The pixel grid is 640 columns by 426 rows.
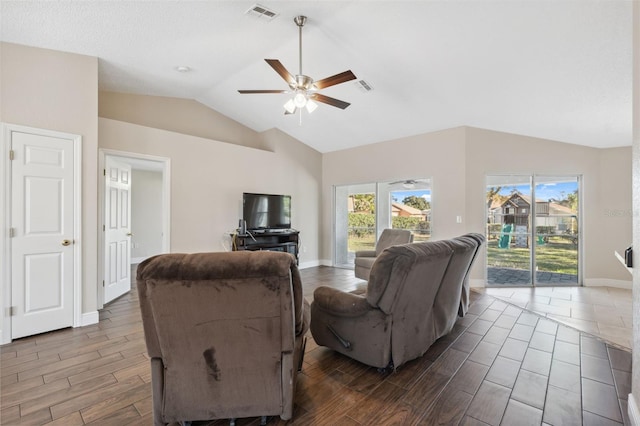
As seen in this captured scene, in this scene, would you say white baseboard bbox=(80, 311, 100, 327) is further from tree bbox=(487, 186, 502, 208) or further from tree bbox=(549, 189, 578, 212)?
tree bbox=(549, 189, 578, 212)

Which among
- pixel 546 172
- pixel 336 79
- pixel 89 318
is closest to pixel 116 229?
pixel 89 318

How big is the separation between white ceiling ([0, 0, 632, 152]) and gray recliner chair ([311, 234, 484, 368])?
2.18m

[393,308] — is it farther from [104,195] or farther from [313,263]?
[313,263]

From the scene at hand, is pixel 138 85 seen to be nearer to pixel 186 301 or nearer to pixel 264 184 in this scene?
pixel 264 184

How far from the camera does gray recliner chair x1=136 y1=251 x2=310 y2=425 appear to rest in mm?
1395

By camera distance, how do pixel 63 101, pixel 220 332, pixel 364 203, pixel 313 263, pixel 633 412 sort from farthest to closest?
pixel 313 263, pixel 364 203, pixel 63 101, pixel 633 412, pixel 220 332

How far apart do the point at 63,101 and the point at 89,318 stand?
243 cm

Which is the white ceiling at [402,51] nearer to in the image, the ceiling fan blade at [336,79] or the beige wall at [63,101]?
the beige wall at [63,101]

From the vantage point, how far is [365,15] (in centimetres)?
286

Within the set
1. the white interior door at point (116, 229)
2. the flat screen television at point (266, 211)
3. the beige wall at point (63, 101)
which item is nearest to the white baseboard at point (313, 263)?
the flat screen television at point (266, 211)

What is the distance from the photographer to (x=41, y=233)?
2.92 metres

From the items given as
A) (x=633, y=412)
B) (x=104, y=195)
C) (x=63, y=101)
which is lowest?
(x=633, y=412)

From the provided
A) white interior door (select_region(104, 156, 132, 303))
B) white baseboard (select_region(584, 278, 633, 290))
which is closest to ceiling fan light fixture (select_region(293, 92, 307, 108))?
white interior door (select_region(104, 156, 132, 303))

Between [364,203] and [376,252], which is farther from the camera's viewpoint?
[364,203]
